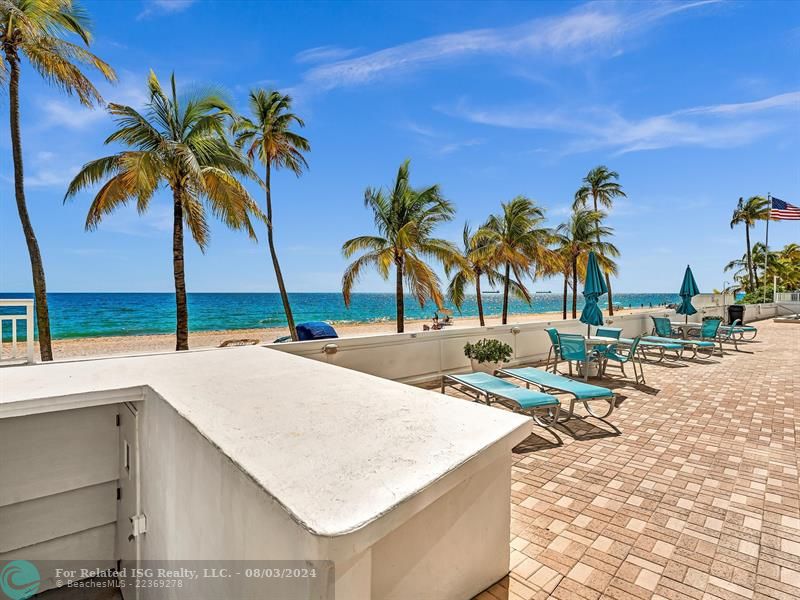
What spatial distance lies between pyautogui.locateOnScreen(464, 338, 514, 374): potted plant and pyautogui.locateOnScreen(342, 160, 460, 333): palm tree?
331 centimetres

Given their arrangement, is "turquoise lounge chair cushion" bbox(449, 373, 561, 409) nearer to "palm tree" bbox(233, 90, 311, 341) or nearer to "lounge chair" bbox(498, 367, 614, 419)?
"lounge chair" bbox(498, 367, 614, 419)

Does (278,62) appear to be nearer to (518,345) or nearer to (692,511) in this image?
(518,345)

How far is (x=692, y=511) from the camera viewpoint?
2971 millimetres

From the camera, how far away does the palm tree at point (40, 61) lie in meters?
7.61

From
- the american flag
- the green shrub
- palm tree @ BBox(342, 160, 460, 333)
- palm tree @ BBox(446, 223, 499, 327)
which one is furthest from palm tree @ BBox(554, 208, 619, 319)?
the green shrub

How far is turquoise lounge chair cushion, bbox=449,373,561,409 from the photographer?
14.9 feet

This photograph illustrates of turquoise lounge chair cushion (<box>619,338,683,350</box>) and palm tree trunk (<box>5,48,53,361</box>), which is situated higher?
palm tree trunk (<box>5,48,53,361</box>)

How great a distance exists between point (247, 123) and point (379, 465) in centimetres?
1558

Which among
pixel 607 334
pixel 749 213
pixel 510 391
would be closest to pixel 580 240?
pixel 607 334

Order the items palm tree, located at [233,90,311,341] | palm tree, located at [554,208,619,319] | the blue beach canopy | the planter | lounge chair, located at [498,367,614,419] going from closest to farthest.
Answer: lounge chair, located at [498,367,614,419], the planter, the blue beach canopy, palm tree, located at [233,90,311,341], palm tree, located at [554,208,619,319]

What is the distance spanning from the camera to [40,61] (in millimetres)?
7949

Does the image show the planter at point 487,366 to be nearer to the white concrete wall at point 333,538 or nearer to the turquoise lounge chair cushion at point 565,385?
the turquoise lounge chair cushion at point 565,385

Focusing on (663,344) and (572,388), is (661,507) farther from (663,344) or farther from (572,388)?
(663,344)

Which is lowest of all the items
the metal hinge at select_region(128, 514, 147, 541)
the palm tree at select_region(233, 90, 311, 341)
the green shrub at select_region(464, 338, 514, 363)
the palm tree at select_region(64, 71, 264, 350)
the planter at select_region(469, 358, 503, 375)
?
the metal hinge at select_region(128, 514, 147, 541)
